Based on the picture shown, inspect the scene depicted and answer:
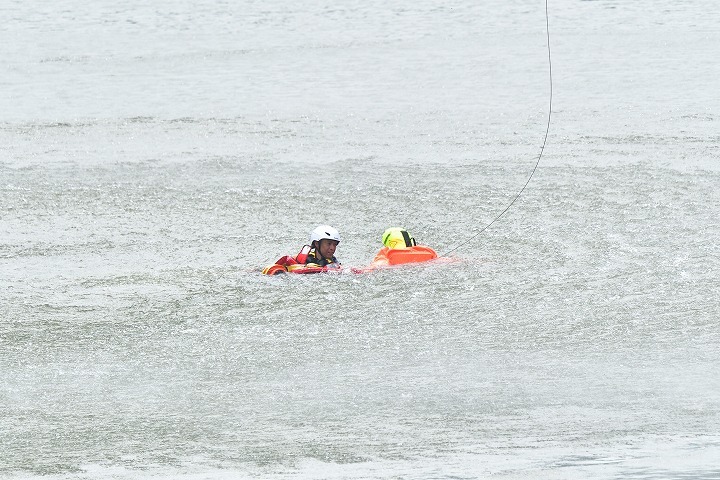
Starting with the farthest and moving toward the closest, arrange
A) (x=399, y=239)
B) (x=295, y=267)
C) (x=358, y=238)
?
1. (x=358, y=238)
2. (x=399, y=239)
3. (x=295, y=267)

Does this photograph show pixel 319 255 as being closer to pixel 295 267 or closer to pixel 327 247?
pixel 327 247

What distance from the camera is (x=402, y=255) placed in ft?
30.7

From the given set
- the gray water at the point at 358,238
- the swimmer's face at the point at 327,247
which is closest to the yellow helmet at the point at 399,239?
the gray water at the point at 358,238

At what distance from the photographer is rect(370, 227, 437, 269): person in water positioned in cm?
935

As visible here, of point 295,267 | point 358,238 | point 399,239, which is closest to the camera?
point 295,267

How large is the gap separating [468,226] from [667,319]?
2.92 metres

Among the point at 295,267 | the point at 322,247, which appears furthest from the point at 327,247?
the point at 295,267

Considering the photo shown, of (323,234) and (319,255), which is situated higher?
(323,234)

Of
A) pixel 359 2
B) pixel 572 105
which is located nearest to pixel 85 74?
pixel 359 2

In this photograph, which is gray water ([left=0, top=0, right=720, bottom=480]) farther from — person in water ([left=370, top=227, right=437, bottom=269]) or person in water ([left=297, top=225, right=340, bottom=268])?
person in water ([left=297, top=225, right=340, bottom=268])

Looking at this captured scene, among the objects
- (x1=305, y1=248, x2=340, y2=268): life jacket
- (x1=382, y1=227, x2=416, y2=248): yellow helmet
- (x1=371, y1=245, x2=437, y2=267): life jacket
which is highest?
(x1=382, y1=227, x2=416, y2=248): yellow helmet

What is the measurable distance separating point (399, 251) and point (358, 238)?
116 cm

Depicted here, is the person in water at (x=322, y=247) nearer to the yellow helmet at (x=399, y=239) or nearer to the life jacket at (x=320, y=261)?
the life jacket at (x=320, y=261)

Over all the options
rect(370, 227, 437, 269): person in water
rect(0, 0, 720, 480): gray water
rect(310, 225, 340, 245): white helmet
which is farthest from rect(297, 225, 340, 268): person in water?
rect(0, 0, 720, 480): gray water
